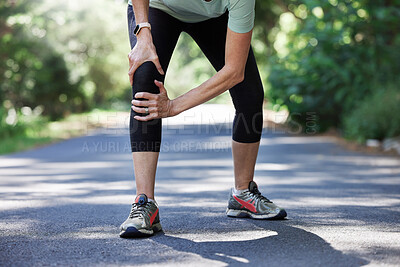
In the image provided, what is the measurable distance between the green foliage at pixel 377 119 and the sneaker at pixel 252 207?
23.2 feet

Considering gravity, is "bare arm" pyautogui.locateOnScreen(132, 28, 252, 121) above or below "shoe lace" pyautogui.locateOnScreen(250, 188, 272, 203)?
above

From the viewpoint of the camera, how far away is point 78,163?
7895 mm

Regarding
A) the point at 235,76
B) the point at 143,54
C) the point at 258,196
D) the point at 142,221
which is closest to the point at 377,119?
the point at 258,196

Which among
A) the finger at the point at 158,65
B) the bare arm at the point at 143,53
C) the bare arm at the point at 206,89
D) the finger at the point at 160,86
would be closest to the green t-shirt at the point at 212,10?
the bare arm at the point at 206,89

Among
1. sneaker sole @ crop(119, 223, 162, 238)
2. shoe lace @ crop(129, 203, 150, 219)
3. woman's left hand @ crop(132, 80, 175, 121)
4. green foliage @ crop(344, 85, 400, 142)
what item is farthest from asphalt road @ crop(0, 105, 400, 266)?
green foliage @ crop(344, 85, 400, 142)

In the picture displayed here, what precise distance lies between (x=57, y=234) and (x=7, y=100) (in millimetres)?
15538

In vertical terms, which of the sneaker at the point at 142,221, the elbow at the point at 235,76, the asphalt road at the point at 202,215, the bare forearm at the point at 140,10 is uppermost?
the bare forearm at the point at 140,10

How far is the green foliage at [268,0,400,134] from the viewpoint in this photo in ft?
37.4

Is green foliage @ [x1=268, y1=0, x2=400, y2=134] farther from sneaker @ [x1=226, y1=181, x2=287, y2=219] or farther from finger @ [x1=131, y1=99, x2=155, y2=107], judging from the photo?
finger @ [x1=131, y1=99, x2=155, y2=107]

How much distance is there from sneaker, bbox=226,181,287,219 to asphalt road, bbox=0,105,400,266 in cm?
8

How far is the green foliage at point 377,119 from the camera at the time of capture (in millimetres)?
10180

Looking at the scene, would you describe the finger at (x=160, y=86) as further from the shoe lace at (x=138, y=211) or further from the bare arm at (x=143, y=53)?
the shoe lace at (x=138, y=211)

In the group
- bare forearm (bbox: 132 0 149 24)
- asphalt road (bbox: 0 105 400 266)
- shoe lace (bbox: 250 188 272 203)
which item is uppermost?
bare forearm (bbox: 132 0 149 24)

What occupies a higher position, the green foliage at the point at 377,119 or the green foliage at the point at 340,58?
the green foliage at the point at 340,58
